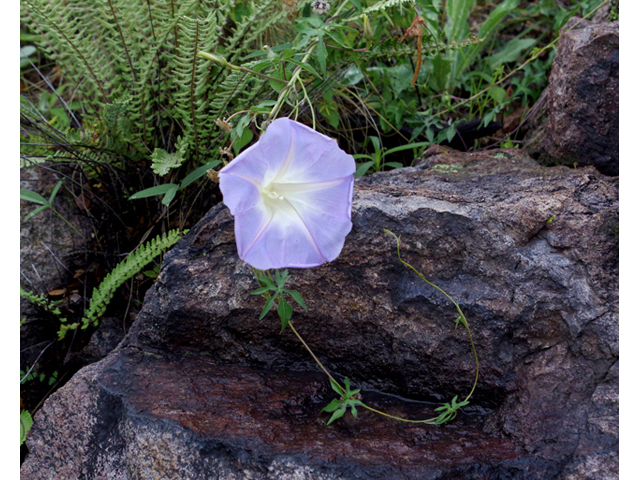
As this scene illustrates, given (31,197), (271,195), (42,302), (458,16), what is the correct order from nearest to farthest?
(271,195) → (42,302) → (31,197) → (458,16)

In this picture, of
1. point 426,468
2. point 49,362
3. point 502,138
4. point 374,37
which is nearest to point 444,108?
point 502,138

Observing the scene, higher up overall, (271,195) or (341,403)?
(271,195)

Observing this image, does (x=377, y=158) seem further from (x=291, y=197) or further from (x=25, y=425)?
(x=25, y=425)

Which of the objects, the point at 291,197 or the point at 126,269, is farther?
the point at 126,269

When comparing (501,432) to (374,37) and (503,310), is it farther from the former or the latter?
(374,37)

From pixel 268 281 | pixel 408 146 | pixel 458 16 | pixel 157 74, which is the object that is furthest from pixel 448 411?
pixel 458 16

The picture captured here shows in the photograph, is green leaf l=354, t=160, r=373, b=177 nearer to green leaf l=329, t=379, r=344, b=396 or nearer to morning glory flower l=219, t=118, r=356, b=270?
morning glory flower l=219, t=118, r=356, b=270

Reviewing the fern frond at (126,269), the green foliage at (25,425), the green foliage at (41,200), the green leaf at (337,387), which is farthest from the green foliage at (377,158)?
the green foliage at (25,425)
